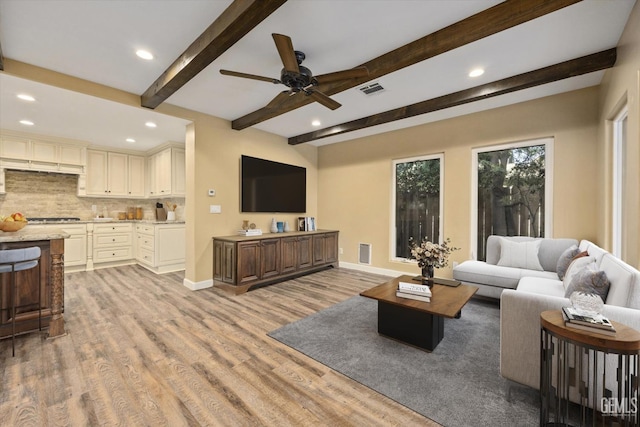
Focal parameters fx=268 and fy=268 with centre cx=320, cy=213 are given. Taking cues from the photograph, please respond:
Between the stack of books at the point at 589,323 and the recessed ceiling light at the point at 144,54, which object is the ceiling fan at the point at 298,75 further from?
the stack of books at the point at 589,323

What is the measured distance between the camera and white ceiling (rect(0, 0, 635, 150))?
80.7 inches

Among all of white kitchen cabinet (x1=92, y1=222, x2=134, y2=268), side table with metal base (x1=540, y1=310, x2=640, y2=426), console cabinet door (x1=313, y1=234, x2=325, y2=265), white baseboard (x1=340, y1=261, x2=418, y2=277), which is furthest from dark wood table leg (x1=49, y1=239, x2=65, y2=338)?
white baseboard (x1=340, y1=261, x2=418, y2=277)

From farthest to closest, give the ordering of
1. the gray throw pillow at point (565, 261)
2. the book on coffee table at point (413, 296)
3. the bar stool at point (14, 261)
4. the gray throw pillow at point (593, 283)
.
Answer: the gray throw pillow at point (565, 261)
the book on coffee table at point (413, 296)
the bar stool at point (14, 261)
the gray throw pillow at point (593, 283)

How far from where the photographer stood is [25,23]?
219 centimetres

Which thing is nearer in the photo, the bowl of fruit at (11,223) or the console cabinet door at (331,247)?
the bowl of fruit at (11,223)

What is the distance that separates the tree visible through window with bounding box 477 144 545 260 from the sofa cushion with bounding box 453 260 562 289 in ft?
2.35

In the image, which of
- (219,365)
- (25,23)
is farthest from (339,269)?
(25,23)

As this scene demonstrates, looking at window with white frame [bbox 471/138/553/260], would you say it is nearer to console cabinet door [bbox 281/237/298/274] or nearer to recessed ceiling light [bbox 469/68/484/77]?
recessed ceiling light [bbox 469/68/484/77]

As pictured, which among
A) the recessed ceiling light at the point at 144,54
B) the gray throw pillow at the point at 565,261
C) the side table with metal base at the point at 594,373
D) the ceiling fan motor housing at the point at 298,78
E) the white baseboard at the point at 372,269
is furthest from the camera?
the white baseboard at the point at 372,269

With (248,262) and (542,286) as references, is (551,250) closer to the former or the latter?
(542,286)

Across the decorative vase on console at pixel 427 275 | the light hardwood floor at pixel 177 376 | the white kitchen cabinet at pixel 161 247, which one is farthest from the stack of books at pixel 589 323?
the white kitchen cabinet at pixel 161 247

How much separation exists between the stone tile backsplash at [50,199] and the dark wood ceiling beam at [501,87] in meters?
4.44

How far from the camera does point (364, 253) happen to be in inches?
211

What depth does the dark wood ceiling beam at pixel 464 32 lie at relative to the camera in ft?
6.14
